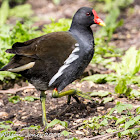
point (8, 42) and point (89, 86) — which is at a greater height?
point (8, 42)

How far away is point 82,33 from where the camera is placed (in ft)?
15.0

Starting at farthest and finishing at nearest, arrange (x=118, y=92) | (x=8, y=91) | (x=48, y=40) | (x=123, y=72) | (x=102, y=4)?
1. (x=102, y=4)
2. (x=123, y=72)
3. (x=8, y=91)
4. (x=118, y=92)
5. (x=48, y=40)

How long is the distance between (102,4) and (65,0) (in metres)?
1.40

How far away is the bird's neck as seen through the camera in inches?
177

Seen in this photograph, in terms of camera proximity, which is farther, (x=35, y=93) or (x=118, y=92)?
(x=35, y=93)

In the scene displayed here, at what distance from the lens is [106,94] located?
504 cm

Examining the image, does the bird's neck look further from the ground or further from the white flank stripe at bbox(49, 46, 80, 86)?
the ground

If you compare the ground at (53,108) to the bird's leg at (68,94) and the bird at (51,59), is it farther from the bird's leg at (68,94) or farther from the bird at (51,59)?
the bird at (51,59)

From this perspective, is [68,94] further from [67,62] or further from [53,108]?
[67,62]

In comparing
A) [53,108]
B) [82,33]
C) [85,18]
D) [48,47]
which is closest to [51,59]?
[48,47]

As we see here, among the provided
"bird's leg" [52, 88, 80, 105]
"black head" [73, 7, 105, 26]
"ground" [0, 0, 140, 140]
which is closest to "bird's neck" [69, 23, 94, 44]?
"black head" [73, 7, 105, 26]

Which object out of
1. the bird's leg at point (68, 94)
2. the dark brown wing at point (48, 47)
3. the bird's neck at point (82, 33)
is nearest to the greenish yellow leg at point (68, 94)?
the bird's leg at point (68, 94)

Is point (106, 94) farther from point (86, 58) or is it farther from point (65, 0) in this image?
point (65, 0)

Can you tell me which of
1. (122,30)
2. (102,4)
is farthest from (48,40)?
(102,4)
